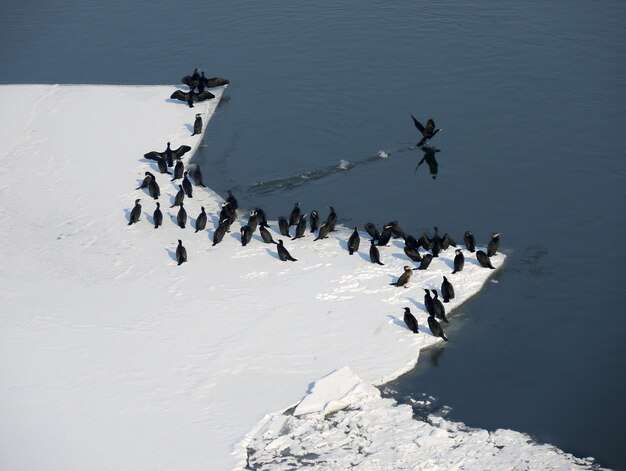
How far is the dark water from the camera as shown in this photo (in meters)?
18.7

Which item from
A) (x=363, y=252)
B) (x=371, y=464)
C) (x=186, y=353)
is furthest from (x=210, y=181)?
(x=371, y=464)

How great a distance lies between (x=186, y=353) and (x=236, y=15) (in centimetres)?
2057

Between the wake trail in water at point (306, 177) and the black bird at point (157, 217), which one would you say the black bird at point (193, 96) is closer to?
the wake trail in water at point (306, 177)

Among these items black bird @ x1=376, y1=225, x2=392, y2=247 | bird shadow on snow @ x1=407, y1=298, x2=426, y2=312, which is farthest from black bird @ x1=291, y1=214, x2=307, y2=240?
bird shadow on snow @ x1=407, y1=298, x2=426, y2=312

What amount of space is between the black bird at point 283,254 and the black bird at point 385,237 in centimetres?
196

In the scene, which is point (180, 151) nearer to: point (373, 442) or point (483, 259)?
point (483, 259)

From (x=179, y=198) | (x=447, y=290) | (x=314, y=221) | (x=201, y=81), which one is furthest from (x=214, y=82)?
(x=447, y=290)

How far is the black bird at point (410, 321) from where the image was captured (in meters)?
19.3

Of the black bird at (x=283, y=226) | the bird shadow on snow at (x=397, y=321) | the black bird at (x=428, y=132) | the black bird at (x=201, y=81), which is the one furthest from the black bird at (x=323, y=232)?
the black bird at (x=201, y=81)

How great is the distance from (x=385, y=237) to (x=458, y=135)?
6.37 m

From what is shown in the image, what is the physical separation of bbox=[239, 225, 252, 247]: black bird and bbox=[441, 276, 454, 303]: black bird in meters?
4.75

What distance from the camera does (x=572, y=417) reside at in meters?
17.5

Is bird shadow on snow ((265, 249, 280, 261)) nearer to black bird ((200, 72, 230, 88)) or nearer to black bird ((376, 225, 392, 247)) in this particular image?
black bird ((376, 225, 392, 247))

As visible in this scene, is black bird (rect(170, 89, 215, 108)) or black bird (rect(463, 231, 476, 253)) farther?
black bird (rect(170, 89, 215, 108))
